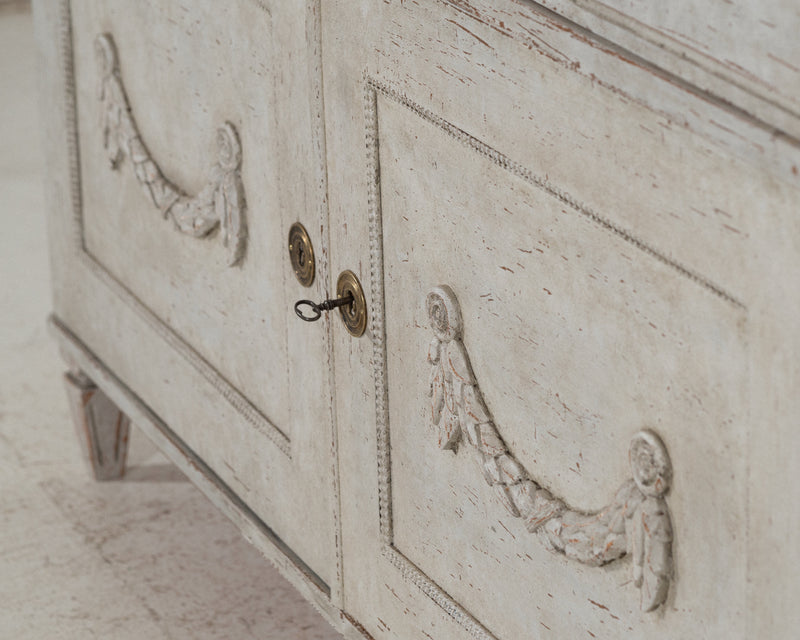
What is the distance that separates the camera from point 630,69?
879 millimetres

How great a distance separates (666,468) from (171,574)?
1294 millimetres

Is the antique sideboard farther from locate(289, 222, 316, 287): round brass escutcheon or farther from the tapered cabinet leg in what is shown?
the tapered cabinet leg

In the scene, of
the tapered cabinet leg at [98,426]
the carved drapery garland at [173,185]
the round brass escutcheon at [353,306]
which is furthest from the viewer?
the tapered cabinet leg at [98,426]

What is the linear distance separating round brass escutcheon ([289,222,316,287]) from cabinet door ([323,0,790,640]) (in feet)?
0.18

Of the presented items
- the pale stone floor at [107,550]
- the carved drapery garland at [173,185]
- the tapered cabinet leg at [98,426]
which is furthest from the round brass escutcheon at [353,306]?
the tapered cabinet leg at [98,426]

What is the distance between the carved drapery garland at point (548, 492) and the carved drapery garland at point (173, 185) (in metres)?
0.42

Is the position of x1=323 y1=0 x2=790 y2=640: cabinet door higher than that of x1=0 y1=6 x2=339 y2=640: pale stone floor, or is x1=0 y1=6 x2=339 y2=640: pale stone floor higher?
x1=323 y1=0 x2=790 y2=640: cabinet door

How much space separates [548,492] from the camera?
3.67ft

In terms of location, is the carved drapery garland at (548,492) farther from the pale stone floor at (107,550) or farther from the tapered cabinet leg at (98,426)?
the tapered cabinet leg at (98,426)

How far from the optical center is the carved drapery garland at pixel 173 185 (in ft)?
5.04

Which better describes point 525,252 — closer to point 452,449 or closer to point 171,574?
point 452,449

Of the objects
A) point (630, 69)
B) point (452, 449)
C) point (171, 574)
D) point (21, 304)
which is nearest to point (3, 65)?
point (21, 304)

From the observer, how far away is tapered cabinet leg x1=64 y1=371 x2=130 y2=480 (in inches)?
88.3

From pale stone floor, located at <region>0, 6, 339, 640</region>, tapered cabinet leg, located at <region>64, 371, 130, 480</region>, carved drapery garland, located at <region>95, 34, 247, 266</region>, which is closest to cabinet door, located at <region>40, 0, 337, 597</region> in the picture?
carved drapery garland, located at <region>95, 34, 247, 266</region>
